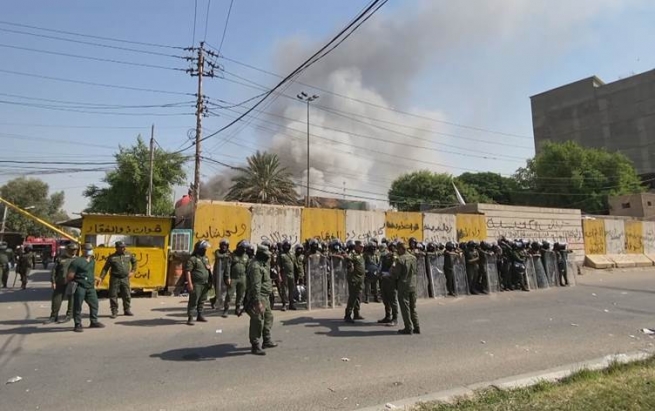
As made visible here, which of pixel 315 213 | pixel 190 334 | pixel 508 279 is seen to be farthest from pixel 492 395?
pixel 315 213

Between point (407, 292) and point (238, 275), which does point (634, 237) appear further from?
point (238, 275)

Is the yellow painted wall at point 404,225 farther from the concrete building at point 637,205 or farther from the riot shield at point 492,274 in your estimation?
the concrete building at point 637,205

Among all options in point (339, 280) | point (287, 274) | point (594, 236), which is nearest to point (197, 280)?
point (287, 274)

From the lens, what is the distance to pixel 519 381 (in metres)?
4.94

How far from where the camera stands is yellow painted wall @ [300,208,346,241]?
16.8m

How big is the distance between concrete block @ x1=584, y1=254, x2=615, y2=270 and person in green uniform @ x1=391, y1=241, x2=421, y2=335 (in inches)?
775

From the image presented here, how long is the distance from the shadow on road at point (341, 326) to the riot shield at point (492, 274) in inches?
246

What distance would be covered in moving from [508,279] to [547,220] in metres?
11.0

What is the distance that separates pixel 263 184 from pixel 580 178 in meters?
34.7

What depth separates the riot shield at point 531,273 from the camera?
14531mm

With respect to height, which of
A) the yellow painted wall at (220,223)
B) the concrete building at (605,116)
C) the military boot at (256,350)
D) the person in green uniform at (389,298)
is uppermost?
the concrete building at (605,116)

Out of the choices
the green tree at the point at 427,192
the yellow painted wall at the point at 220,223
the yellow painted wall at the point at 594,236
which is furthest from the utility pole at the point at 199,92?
the green tree at the point at 427,192

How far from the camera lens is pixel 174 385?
507 cm

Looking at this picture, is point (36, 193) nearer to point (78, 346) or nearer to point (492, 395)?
point (78, 346)
